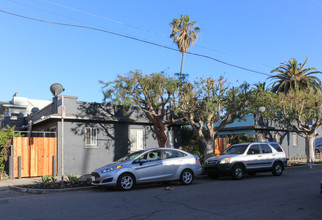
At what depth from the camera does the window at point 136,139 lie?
18.0 meters

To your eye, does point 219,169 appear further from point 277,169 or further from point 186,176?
point 277,169

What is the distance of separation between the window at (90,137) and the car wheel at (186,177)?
6680mm

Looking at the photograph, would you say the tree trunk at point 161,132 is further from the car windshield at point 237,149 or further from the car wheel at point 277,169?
the car wheel at point 277,169

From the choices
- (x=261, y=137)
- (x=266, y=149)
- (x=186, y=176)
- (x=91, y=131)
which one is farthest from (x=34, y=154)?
(x=261, y=137)

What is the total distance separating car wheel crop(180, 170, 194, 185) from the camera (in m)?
11.8

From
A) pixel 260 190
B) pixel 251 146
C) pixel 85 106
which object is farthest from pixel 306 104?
pixel 85 106

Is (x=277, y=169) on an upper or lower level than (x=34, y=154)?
lower

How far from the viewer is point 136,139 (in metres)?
18.2

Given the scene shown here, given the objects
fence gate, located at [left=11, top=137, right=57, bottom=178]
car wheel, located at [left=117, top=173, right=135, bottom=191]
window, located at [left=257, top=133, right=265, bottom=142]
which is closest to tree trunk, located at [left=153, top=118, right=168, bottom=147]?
fence gate, located at [left=11, top=137, right=57, bottom=178]

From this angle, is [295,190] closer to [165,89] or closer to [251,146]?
[251,146]

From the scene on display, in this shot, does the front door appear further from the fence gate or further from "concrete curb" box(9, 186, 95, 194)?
the fence gate

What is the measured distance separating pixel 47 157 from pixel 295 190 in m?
11.5

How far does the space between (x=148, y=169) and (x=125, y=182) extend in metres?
1.01

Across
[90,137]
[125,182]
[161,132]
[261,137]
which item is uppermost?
[161,132]
